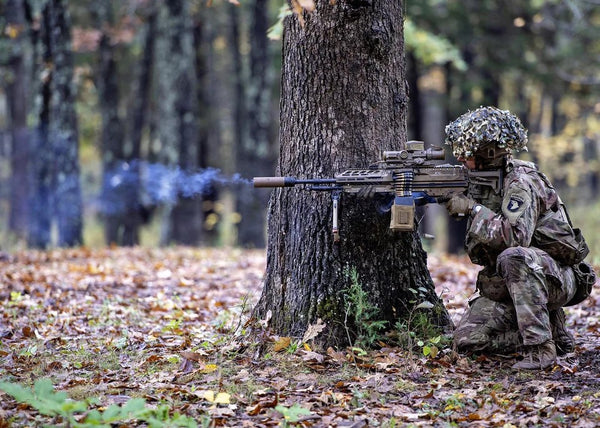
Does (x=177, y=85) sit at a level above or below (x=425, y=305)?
above

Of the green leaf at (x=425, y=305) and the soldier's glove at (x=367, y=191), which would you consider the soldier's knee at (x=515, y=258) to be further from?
the soldier's glove at (x=367, y=191)

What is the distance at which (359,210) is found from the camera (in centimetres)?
543

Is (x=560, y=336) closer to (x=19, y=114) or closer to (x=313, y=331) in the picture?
(x=313, y=331)

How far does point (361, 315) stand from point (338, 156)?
127 cm

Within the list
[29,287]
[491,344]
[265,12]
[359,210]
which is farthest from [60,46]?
[491,344]

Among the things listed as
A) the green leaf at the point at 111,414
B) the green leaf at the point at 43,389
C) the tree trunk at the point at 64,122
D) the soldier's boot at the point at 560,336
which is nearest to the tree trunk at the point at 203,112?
the tree trunk at the point at 64,122

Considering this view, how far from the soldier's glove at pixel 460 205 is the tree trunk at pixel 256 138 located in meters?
11.3

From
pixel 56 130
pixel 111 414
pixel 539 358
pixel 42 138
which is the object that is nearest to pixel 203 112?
pixel 42 138

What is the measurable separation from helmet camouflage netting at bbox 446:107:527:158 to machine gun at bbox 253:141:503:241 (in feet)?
0.51

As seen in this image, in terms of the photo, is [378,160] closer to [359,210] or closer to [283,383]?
[359,210]

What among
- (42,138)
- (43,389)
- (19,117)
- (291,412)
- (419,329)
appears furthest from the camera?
(19,117)

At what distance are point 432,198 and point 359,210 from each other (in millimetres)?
573

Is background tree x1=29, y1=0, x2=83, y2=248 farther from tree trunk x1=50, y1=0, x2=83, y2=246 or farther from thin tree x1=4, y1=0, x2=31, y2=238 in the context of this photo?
thin tree x1=4, y1=0, x2=31, y2=238

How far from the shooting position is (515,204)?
5133mm
